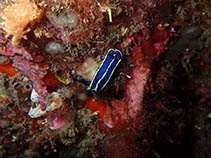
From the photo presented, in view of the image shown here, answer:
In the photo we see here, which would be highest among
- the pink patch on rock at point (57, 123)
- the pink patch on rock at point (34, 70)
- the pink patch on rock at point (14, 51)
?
the pink patch on rock at point (14, 51)

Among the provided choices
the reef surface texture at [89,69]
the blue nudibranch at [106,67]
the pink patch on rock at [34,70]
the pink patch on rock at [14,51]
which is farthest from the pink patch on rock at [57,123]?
the pink patch on rock at [14,51]

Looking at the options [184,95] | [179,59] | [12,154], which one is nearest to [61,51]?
[12,154]

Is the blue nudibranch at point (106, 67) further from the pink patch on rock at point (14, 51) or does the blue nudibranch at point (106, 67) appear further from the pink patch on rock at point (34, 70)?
the pink patch on rock at point (14, 51)

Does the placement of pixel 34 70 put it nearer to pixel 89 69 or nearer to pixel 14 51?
pixel 14 51

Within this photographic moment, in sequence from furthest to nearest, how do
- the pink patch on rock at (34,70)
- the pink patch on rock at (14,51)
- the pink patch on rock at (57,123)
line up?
the pink patch on rock at (57,123) < the pink patch on rock at (34,70) < the pink patch on rock at (14,51)

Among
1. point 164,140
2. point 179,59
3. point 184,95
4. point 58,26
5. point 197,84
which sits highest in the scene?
point 58,26

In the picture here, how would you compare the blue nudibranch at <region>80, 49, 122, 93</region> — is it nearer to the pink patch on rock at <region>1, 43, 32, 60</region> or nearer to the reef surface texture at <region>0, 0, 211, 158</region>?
the reef surface texture at <region>0, 0, 211, 158</region>

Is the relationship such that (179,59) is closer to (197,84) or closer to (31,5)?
(197,84)

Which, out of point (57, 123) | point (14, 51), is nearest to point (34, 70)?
point (14, 51)
